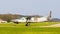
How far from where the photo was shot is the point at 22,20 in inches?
3536

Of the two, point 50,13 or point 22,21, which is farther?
point 22,21

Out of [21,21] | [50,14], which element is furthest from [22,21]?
[50,14]

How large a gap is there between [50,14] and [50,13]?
0.63 meters

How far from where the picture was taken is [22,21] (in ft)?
291

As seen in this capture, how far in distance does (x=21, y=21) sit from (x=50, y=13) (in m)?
21.3

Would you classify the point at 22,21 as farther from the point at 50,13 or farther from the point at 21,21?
the point at 50,13

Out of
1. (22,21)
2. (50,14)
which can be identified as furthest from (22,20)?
(50,14)

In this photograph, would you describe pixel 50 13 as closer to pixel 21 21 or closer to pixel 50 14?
pixel 50 14

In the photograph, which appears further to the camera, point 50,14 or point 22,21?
point 22,21

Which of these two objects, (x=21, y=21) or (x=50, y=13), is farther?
(x=21, y=21)

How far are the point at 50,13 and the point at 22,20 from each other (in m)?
22.7

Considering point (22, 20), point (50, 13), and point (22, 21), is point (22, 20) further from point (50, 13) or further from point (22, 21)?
point (50, 13)

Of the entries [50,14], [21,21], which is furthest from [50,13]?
[21,21]

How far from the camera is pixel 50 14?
69625 mm
